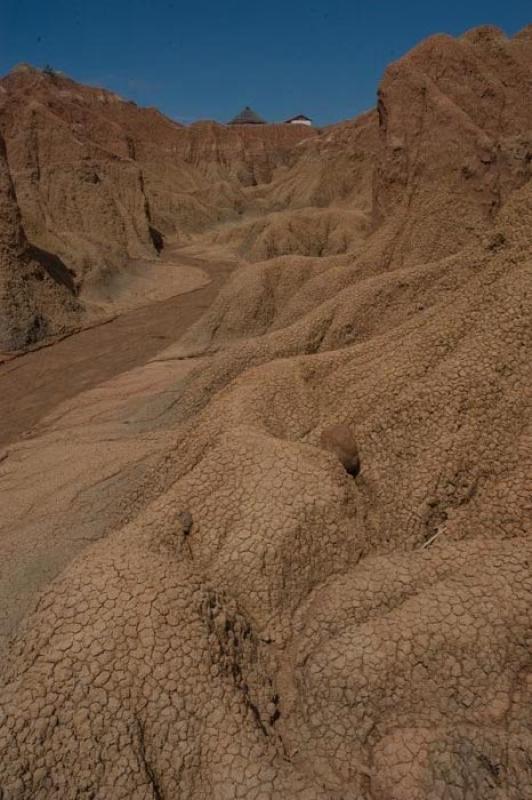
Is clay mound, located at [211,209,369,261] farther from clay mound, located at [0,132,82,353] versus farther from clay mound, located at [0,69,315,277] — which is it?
clay mound, located at [0,132,82,353]

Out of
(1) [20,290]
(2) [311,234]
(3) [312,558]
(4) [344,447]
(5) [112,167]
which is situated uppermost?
(5) [112,167]

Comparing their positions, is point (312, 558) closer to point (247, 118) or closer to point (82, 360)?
point (82, 360)

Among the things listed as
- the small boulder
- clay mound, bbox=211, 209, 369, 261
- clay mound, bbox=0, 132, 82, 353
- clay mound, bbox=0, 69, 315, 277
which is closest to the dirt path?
clay mound, bbox=0, 132, 82, 353

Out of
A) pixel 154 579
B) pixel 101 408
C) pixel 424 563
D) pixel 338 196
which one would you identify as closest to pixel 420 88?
pixel 101 408

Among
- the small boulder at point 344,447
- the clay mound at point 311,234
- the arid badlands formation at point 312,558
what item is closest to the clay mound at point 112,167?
the clay mound at point 311,234

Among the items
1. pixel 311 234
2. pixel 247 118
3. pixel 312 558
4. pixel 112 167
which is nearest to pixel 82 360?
pixel 312 558

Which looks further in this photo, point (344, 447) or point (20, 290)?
point (20, 290)
